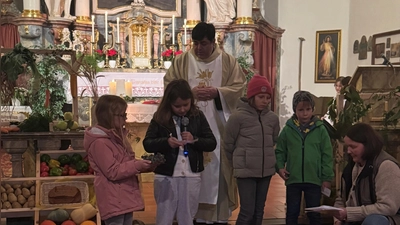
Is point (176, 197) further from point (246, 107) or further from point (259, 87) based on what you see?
point (259, 87)

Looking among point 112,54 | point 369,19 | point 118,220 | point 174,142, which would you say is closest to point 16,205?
point 118,220

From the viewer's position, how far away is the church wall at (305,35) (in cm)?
978

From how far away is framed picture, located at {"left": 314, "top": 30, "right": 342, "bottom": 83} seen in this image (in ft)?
32.0

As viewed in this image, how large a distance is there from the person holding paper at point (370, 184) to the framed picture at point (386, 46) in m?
6.06

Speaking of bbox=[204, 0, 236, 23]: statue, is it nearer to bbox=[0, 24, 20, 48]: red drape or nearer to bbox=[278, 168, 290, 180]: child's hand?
bbox=[0, 24, 20, 48]: red drape

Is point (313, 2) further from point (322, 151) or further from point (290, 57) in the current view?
point (322, 151)

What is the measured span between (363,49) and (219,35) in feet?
10.0

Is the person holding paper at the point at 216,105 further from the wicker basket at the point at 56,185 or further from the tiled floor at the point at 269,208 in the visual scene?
the wicker basket at the point at 56,185

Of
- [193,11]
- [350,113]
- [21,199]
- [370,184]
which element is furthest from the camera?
[193,11]

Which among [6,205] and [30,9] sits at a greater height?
[30,9]

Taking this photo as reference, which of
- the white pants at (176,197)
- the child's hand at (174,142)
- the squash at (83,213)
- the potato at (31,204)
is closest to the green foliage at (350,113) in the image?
the white pants at (176,197)

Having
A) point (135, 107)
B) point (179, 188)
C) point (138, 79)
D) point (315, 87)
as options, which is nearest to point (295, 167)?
point (179, 188)

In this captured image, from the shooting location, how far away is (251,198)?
3.14m

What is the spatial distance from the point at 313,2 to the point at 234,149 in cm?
760
